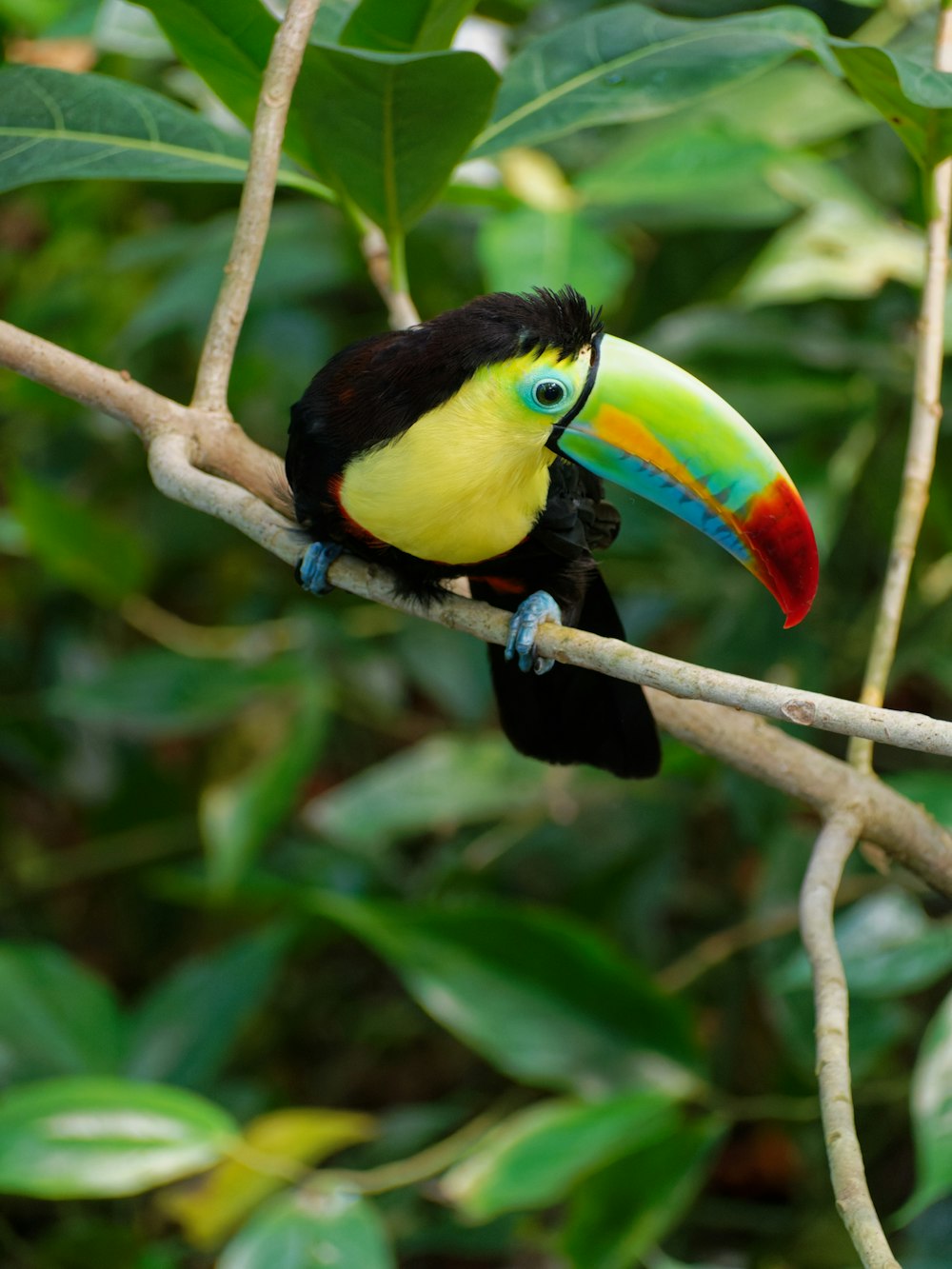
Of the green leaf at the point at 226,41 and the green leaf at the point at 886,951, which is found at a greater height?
the green leaf at the point at 226,41

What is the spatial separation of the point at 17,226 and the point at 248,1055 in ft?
7.49

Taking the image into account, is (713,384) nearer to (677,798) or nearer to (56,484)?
(677,798)

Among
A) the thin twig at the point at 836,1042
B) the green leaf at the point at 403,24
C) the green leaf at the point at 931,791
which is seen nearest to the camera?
the thin twig at the point at 836,1042

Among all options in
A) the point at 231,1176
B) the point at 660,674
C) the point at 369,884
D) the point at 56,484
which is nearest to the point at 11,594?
the point at 56,484

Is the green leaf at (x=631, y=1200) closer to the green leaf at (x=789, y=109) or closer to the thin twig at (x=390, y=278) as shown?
the thin twig at (x=390, y=278)

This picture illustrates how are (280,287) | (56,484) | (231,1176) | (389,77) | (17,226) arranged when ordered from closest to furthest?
(389,77)
(231,1176)
(280,287)
(56,484)
(17,226)

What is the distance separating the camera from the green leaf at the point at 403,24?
1123 millimetres

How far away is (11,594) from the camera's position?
113 inches

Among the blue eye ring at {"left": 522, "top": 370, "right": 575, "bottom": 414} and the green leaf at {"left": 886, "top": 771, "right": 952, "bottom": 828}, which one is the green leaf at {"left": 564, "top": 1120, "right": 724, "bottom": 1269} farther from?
the blue eye ring at {"left": 522, "top": 370, "right": 575, "bottom": 414}

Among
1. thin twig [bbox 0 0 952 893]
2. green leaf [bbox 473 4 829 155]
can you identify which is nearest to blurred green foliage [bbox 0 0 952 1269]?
green leaf [bbox 473 4 829 155]

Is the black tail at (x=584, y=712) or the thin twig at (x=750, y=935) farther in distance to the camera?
the thin twig at (x=750, y=935)

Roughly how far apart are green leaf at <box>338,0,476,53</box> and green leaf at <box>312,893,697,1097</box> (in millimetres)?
1005

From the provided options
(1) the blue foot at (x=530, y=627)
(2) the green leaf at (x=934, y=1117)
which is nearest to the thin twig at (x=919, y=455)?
(1) the blue foot at (x=530, y=627)

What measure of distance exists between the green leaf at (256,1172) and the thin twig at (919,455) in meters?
1.05
